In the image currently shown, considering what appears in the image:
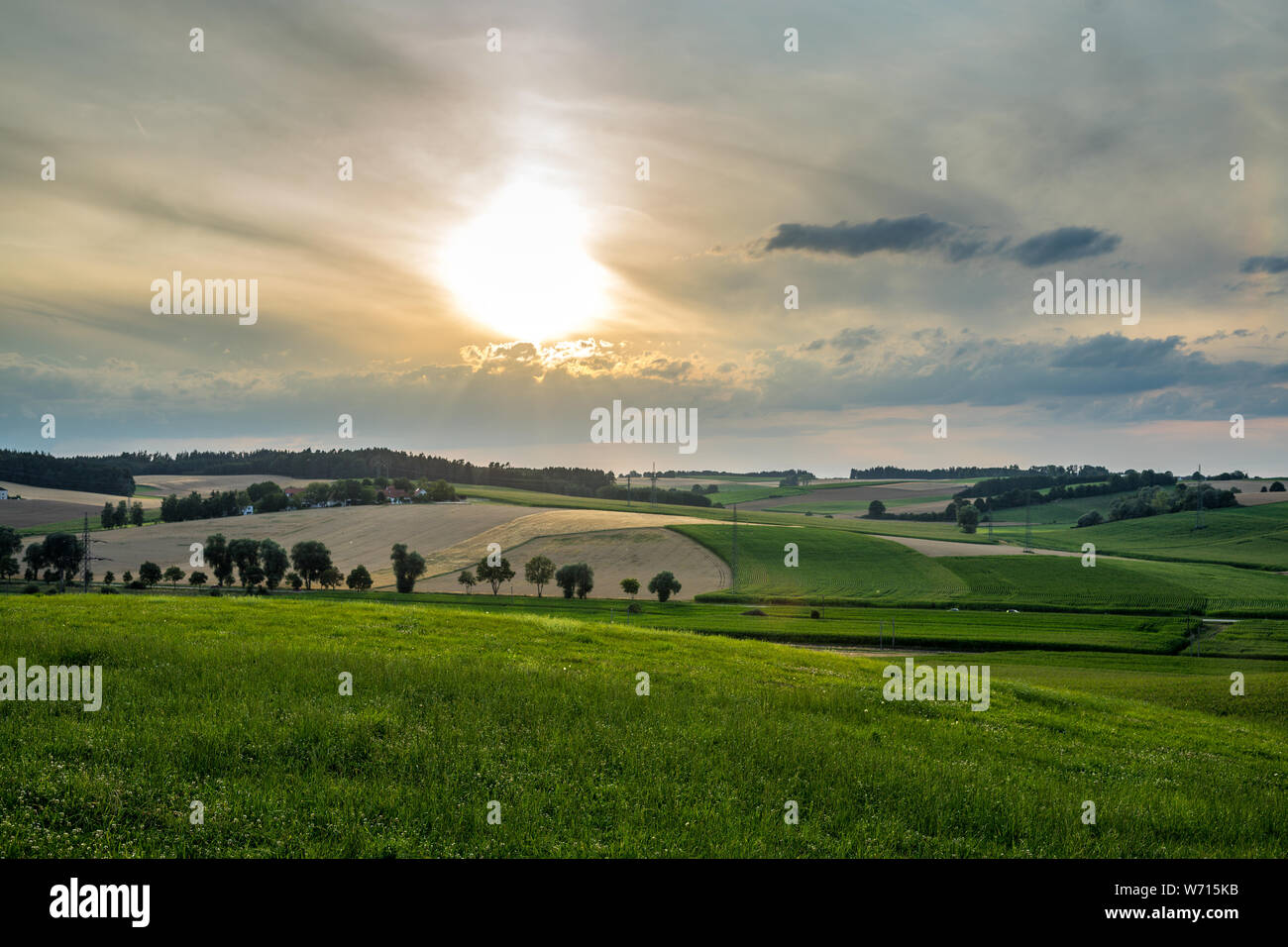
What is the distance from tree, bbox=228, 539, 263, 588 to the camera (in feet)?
369

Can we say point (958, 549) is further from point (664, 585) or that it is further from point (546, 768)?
point (546, 768)

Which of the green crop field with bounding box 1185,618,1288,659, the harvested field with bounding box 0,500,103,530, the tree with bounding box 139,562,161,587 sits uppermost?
the harvested field with bounding box 0,500,103,530

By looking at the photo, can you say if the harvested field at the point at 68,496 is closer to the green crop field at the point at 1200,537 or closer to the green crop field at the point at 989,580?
the green crop field at the point at 989,580

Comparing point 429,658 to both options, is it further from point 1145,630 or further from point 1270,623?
point 1270,623

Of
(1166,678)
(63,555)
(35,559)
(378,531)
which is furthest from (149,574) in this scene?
→ (1166,678)

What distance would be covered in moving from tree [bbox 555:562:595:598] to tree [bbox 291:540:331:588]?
118 ft

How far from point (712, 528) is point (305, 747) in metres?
133

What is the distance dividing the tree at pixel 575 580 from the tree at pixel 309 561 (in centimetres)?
3594

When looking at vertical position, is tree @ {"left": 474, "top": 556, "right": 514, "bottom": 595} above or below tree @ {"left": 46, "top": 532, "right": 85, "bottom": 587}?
below

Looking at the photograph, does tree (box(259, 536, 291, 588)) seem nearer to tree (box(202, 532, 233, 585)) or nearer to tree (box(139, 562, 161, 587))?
tree (box(202, 532, 233, 585))

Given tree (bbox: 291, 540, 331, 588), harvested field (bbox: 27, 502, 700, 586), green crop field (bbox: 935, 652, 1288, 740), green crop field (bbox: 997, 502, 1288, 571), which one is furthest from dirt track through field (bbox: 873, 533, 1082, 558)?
tree (bbox: 291, 540, 331, 588)

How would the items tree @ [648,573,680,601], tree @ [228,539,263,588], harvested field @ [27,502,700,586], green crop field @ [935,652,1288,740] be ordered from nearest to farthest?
green crop field @ [935,652,1288,740] → tree @ [648,573,680,601] → tree @ [228,539,263,588] → harvested field @ [27,502,700,586]

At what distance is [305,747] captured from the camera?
11.4 m

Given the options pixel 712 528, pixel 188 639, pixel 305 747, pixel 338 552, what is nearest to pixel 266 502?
pixel 338 552
